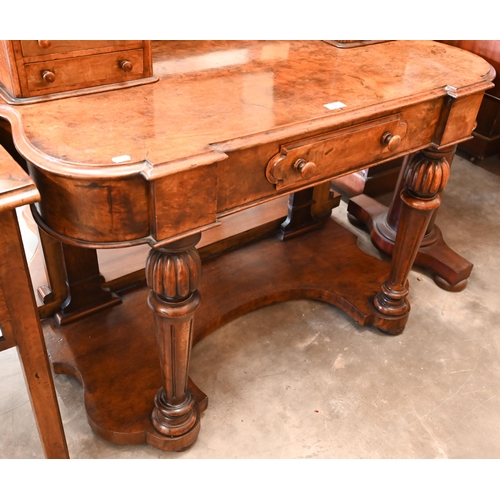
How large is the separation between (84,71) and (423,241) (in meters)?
1.71

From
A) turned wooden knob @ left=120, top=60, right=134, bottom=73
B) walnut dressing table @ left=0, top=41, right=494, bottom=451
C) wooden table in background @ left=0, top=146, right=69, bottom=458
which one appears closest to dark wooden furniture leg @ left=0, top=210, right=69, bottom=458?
wooden table in background @ left=0, top=146, right=69, bottom=458

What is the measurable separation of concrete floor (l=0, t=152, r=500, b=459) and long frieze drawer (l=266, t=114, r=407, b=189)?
0.84 m

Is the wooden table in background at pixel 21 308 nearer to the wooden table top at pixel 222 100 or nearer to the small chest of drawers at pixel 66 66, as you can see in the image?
the wooden table top at pixel 222 100

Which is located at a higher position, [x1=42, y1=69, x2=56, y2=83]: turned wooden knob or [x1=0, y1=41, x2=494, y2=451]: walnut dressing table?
[x1=42, y1=69, x2=56, y2=83]: turned wooden knob

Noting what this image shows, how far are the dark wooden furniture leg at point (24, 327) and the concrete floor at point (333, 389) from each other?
1.33 ft

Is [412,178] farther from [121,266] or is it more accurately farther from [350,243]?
[121,266]

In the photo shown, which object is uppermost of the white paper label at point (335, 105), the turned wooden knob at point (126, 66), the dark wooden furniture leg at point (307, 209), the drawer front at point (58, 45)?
the drawer front at point (58, 45)

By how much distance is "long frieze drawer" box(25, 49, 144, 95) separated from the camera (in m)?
1.28

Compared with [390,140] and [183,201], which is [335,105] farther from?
[183,201]

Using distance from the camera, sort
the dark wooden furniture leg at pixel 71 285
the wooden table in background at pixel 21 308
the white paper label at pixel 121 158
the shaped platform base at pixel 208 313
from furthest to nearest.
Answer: the dark wooden furniture leg at pixel 71 285 → the shaped platform base at pixel 208 313 → the white paper label at pixel 121 158 → the wooden table in background at pixel 21 308

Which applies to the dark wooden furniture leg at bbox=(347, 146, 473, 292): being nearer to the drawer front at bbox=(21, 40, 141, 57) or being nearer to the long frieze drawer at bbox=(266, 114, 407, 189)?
the long frieze drawer at bbox=(266, 114, 407, 189)

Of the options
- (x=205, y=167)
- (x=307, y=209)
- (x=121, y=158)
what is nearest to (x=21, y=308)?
(x=121, y=158)

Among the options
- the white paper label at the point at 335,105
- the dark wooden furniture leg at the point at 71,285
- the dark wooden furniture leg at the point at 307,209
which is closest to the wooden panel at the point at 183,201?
the white paper label at the point at 335,105

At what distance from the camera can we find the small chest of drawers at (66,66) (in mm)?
1240
